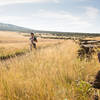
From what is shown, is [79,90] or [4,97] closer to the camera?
[79,90]

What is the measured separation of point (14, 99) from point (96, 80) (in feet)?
4.38

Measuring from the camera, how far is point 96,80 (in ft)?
8.30

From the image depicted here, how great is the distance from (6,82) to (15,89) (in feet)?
0.95

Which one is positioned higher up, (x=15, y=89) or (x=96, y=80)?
(x=96, y=80)

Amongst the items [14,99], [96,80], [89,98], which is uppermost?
[96,80]

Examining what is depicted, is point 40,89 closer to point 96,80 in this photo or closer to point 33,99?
point 33,99

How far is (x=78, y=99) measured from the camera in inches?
91.5

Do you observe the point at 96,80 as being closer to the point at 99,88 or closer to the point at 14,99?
the point at 99,88

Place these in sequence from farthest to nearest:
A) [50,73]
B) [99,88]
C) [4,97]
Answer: [50,73]
[4,97]
[99,88]

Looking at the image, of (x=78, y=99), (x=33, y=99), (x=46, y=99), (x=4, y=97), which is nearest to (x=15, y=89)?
(x=4, y=97)

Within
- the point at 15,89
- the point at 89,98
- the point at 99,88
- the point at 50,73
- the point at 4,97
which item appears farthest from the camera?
the point at 50,73

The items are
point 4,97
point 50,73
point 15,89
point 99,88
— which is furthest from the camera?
point 50,73

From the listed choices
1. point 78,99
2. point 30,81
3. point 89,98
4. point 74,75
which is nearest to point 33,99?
point 30,81

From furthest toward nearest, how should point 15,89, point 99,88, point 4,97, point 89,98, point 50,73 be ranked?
1. point 50,73
2. point 15,89
3. point 4,97
4. point 99,88
5. point 89,98
